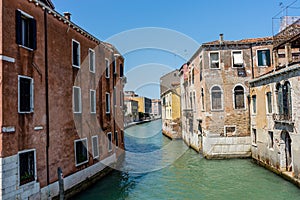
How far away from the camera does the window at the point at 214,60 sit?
1771 centimetres

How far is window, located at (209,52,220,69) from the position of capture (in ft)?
58.1

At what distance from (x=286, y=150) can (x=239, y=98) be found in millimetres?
5500

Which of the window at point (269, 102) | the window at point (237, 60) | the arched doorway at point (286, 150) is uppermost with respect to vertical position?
the window at point (237, 60)

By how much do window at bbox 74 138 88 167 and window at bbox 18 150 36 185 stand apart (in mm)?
2861

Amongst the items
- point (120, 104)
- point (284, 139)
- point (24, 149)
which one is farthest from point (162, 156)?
point (24, 149)

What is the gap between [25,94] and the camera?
8.23 metres

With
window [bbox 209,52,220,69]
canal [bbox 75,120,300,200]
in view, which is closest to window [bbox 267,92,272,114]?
canal [bbox 75,120,300,200]

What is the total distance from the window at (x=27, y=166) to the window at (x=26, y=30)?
328cm

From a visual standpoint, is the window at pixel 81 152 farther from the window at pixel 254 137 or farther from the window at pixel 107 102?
the window at pixel 254 137

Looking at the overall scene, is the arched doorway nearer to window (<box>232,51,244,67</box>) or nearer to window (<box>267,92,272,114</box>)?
window (<box>267,92,272,114</box>)

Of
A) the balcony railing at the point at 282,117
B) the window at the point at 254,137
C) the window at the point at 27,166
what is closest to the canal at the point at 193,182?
the window at the point at 254,137

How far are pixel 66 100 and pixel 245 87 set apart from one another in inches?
454

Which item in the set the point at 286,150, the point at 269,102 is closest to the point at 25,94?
the point at 286,150

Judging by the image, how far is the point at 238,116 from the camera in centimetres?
1734
